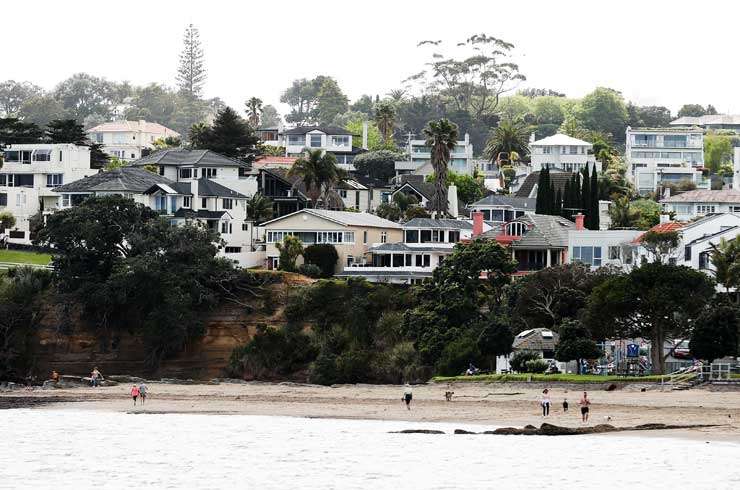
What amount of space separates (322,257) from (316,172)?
16.1 metres

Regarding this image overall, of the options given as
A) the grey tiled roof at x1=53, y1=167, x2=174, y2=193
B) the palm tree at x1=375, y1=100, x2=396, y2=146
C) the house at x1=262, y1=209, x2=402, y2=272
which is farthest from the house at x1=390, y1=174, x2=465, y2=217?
the palm tree at x1=375, y1=100, x2=396, y2=146

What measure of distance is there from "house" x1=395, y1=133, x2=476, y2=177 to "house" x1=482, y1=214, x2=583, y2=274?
46.0 metres

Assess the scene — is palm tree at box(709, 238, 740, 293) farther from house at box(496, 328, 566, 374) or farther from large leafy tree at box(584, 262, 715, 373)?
house at box(496, 328, 566, 374)

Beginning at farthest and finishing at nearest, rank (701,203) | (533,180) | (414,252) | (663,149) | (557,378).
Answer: (663,149) < (533,180) < (701,203) < (414,252) < (557,378)

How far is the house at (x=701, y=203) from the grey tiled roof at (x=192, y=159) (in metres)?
37.0

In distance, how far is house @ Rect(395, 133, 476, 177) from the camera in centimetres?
15538

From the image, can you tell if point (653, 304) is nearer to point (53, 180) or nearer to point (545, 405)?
point (545, 405)

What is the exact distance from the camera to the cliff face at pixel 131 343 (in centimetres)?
9312

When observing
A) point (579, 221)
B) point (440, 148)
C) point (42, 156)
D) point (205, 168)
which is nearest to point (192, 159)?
point (205, 168)

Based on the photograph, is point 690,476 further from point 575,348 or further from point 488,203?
point 488,203

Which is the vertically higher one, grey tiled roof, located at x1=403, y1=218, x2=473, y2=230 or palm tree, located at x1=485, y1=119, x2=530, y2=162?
palm tree, located at x1=485, y1=119, x2=530, y2=162

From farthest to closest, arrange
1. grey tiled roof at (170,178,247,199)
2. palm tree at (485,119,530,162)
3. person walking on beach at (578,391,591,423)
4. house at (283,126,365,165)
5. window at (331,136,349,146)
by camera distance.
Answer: window at (331,136,349,146), house at (283,126,365,165), palm tree at (485,119,530,162), grey tiled roof at (170,178,247,199), person walking on beach at (578,391,591,423)

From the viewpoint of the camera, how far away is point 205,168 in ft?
407

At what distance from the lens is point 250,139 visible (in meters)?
140
